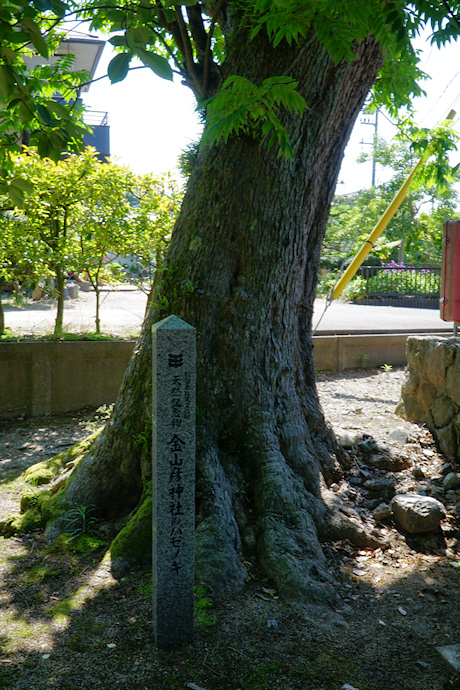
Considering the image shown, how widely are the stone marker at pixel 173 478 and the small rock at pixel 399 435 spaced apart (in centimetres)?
371

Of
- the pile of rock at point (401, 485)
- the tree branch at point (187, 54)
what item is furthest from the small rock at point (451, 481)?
the tree branch at point (187, 54)

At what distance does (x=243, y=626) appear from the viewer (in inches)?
116

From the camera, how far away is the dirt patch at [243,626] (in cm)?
261

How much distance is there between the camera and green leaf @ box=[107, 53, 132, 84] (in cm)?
244

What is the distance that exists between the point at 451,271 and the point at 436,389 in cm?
135

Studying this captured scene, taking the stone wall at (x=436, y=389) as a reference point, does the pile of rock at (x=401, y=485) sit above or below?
below

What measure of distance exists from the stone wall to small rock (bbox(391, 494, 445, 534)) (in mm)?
1522

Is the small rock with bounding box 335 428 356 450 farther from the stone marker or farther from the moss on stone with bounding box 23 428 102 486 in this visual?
the stone marker

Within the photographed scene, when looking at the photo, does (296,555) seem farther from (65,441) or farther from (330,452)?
(65,441)

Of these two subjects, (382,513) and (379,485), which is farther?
(379,485)

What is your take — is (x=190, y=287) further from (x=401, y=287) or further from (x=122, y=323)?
(x=401, y=287)

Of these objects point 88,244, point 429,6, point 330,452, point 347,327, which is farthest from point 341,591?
point 347,327

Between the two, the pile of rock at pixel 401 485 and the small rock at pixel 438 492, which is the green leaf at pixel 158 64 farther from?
the small rock at pixel 438 492

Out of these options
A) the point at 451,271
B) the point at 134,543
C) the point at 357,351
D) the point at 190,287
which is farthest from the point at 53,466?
the point at 357,351
